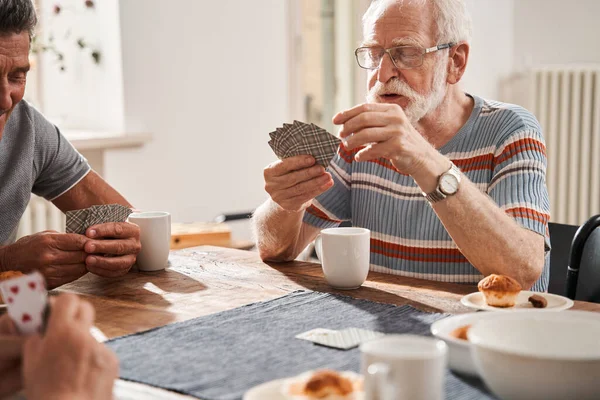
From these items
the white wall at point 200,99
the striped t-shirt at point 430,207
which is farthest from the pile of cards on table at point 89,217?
the white wall at point 200,99

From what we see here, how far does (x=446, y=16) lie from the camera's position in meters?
1.96

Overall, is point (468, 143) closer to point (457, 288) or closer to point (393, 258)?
point (393, 258)

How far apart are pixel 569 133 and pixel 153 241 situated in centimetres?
387

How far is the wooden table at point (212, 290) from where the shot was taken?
1345 mm

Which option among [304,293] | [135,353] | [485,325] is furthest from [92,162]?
[485,325]

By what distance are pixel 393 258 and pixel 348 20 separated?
3105mm

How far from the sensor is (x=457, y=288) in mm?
1516

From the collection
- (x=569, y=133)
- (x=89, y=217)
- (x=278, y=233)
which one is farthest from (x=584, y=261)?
(x=569, y=133)

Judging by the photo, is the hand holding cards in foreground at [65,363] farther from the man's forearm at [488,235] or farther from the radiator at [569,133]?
the radiator at [569,133]

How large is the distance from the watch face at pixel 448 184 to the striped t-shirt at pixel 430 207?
18 cm

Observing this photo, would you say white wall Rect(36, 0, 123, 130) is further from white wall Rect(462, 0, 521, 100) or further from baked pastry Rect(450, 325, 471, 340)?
baked pastry Rect(450, 325, 471, 340)

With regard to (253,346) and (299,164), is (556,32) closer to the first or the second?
(299,164)

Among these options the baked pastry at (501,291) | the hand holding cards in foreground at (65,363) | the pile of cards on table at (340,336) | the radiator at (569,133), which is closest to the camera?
the hand holding cards in foreground at (65,363)

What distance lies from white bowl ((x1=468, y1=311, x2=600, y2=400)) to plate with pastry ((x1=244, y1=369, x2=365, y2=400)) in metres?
0.15
